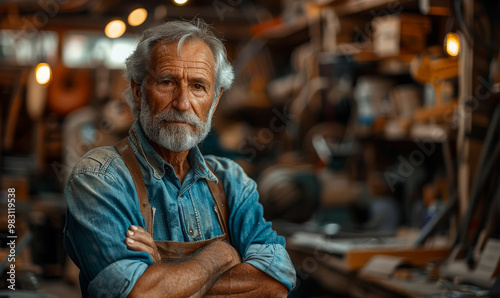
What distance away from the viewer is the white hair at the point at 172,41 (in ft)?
3.88

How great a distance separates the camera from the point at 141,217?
1.16 metres

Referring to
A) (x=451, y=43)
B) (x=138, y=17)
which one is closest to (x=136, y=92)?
(x=138, y=17)

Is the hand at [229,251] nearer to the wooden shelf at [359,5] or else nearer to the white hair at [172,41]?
the white hair at [172,41]

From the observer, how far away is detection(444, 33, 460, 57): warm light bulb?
8.73 ft

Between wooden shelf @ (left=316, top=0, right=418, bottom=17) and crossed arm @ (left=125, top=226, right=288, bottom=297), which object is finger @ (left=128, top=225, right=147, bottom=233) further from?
wooden shelf @ (left=316, top=0, right=418, bottom=17)

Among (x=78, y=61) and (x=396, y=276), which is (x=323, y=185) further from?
(x=78, y=61)

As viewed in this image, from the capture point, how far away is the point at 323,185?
3506mm

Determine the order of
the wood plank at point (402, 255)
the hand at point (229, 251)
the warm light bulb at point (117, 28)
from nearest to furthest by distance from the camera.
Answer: the hand at point (229, 251)
the warm light bulb at point (117, 28)
the wood plank at point (402, 255)

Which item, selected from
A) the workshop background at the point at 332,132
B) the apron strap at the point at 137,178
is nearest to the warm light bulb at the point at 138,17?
the workshop background at the point at 332,132

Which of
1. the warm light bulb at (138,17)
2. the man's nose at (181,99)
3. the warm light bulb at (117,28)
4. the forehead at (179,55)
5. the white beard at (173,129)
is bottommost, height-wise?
the white beard at (173,129)

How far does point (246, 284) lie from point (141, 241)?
234 mm

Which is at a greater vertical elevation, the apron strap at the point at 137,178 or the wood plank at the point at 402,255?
the apron strap at the point at 137,178

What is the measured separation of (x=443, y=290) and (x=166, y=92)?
165 centimetres

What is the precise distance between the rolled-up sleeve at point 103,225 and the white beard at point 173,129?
0.09 m
